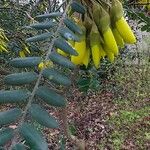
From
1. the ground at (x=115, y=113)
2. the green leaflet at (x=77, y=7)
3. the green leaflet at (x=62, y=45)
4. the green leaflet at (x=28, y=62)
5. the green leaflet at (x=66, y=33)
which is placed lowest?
the ground at (x=115, y=113)

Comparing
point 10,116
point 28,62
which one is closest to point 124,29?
point 28,62

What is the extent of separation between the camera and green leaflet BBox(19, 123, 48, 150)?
68cm

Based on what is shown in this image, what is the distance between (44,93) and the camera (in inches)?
29.3

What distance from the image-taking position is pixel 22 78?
0.77m

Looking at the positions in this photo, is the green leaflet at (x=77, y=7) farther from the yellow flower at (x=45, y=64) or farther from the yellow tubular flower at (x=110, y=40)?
the yellow flower at (x=45, y=64)

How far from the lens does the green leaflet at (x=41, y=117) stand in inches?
27.9

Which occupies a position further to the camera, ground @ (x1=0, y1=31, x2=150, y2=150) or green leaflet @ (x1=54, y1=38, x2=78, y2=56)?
ground @ (x1=0, y1=31, x2=150, y2=150)

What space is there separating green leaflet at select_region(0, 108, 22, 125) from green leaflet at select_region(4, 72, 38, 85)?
6 centimetres

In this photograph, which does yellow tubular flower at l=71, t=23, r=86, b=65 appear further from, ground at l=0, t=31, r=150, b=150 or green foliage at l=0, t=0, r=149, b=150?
ground at l=0, t=31, r=150, b=150

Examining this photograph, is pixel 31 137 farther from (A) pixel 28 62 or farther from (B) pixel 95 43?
(B) pixel 95 43

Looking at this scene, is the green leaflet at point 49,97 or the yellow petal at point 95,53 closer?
the green leaflet at point 49,97

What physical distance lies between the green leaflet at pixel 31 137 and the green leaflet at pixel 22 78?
10cm

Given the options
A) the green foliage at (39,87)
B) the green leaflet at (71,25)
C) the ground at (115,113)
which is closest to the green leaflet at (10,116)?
the green foliage at (39,87)

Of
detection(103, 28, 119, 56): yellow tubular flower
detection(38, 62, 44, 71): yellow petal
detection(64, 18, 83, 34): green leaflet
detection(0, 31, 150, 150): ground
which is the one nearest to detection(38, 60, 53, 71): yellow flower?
detection(38, 62, 44, 71): yellow petal
